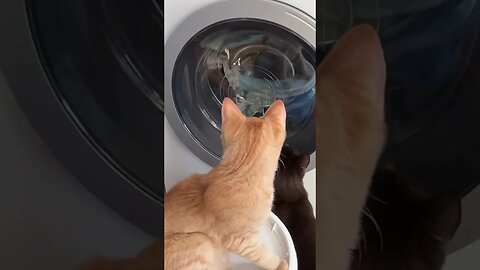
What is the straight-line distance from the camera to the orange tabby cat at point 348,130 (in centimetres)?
81

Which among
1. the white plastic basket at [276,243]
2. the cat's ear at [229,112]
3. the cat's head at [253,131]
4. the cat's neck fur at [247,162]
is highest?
the cat's ear at [229,112]

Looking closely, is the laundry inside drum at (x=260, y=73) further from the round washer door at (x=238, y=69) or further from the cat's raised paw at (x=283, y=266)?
the cat's raised paw at (x=283, y=266)

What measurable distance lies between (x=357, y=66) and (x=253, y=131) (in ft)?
0.70

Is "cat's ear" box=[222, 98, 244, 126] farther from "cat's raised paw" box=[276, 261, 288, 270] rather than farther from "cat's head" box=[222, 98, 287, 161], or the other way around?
"cat's raised paw" box=[276, 261, 288, 270]

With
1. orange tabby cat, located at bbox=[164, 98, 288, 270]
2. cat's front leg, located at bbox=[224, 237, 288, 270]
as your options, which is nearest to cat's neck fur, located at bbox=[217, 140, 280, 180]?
orange tabby cat, located at bbox=[164, 98, 288, 270]

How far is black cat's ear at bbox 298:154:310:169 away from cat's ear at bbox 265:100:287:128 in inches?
2.5

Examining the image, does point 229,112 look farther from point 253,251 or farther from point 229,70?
point 253,251

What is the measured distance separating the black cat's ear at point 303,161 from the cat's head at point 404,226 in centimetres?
17

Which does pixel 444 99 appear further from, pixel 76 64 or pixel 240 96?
pixel 76 64

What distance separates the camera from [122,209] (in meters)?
0.83

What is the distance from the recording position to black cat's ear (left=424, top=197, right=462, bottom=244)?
80cm

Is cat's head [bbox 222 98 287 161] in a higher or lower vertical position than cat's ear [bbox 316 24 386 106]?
lower

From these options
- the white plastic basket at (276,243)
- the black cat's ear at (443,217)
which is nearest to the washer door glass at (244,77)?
the white plastic basket at (276,243)

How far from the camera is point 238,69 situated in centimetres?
103
